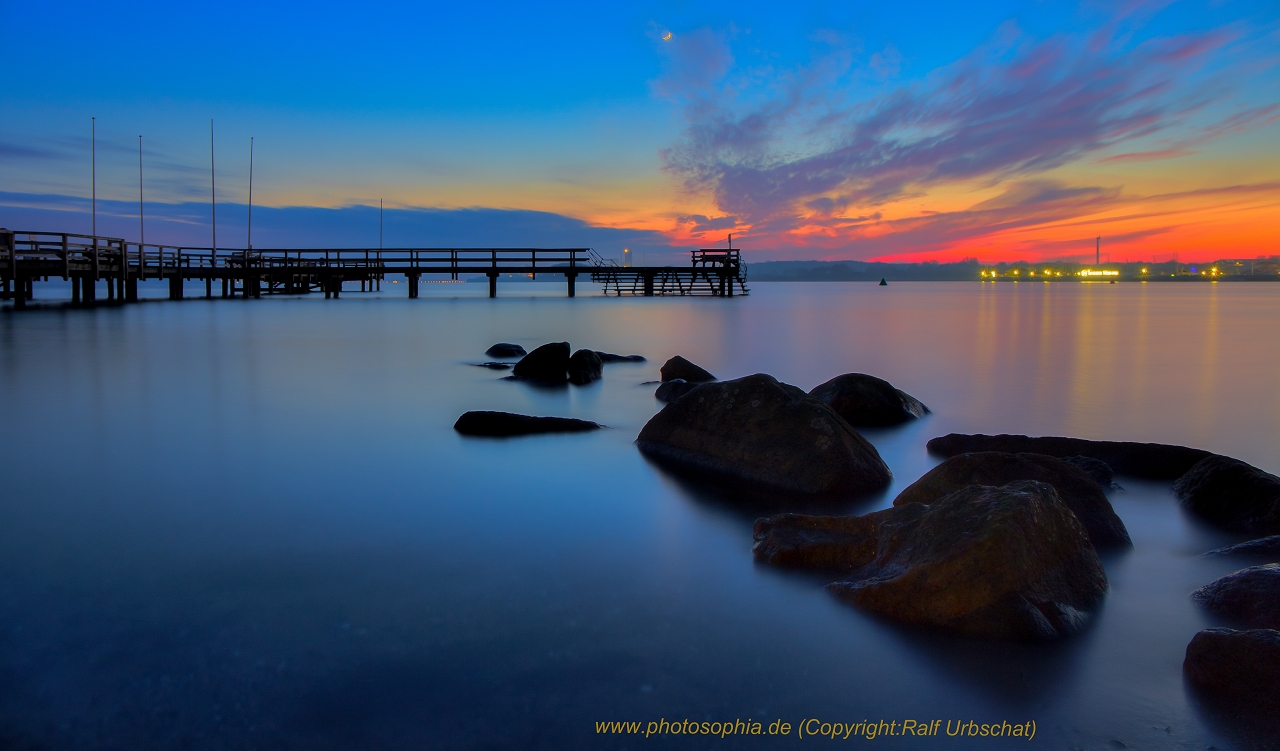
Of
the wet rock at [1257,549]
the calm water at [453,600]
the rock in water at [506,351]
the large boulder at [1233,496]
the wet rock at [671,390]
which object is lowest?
the calm water at [453,600]

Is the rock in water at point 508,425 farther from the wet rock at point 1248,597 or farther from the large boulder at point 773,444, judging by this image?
the wet rock at point 1248,597

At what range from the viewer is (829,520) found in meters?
4.17

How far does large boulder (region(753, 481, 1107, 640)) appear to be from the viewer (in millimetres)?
3082

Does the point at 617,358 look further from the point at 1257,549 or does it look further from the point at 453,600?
the point at 1257,549

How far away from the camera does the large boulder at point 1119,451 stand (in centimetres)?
565

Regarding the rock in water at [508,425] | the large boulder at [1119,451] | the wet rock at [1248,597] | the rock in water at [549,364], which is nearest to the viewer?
the wet rock at [1248,597]

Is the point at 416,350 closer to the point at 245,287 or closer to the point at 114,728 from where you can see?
the point at 114,728

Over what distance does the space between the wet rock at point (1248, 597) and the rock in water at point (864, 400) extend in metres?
4.24

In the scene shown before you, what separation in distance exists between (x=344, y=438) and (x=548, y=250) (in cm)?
3360

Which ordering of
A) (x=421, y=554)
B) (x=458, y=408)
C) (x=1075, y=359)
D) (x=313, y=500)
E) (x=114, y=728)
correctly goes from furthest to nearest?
(x=1075, y=359)
(x=458, y=408)
(x=313, y=500)
(x=421, y=554)
(x=114, y=728)

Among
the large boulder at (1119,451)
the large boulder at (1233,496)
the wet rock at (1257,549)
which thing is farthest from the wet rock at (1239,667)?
the large boulder at (1119,451)

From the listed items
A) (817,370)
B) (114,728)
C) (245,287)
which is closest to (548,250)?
(245,287)

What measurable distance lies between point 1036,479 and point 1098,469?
1.59 m

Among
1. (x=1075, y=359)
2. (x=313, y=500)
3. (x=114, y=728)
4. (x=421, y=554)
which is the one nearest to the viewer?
(x=114, y=728)
